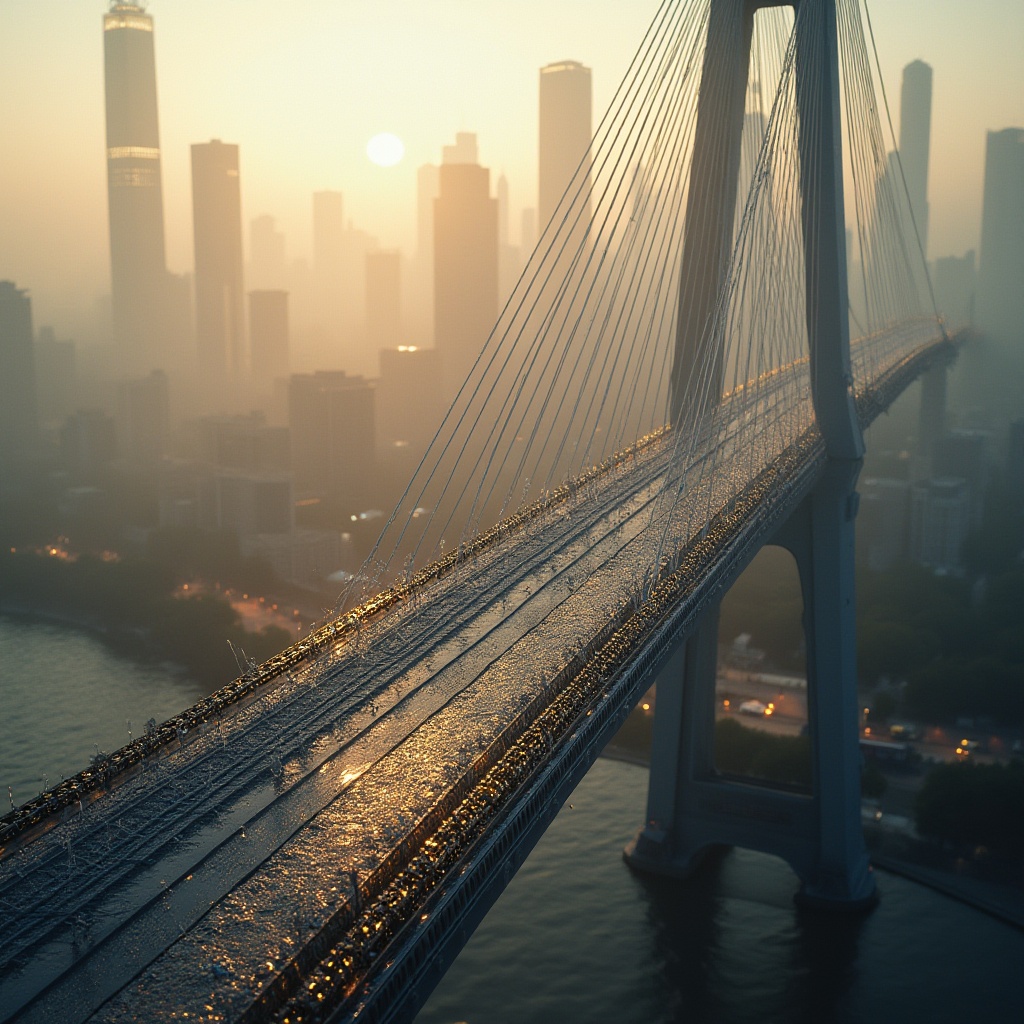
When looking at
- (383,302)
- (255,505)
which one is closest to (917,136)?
(383,302)

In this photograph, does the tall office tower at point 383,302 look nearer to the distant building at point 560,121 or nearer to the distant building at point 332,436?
the distant building at point 560,121

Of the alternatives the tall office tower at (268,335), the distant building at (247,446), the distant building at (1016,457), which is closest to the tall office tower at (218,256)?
the tall office tower at (268,335)

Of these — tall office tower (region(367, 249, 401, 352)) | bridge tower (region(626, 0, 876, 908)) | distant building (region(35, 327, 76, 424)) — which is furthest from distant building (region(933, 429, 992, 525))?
tall office tower (region(367, 249, 401, 352))

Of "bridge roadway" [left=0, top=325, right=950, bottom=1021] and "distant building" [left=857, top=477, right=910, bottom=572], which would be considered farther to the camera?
"distant building" [left=857, top=477, right=910, bottom=572]

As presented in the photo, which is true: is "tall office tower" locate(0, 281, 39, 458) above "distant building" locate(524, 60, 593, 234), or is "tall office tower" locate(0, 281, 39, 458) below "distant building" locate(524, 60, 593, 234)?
below

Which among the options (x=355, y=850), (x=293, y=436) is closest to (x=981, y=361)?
(x=293, y=436)

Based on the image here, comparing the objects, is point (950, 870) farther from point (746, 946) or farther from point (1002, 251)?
point (1002, 251)

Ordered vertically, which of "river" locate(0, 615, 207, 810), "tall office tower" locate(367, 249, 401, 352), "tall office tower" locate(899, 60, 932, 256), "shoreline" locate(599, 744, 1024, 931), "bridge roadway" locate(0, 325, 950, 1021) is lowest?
"shoreline" locate(599, 744, 1024, 931)

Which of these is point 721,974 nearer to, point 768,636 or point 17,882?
point 17,882

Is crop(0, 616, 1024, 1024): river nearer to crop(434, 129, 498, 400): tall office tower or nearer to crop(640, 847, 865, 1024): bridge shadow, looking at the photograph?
crop(640, 847, 865, 1024): bridge shadow
